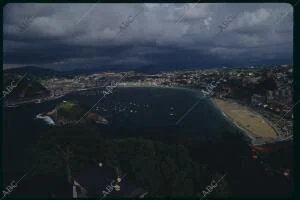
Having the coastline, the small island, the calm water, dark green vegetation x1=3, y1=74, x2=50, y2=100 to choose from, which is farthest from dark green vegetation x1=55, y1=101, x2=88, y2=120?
the coastline

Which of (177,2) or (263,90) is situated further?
(263,90)

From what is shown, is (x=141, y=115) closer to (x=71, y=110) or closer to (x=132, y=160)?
(x=132, y=160)

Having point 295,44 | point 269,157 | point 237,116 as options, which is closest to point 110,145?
point 237,116

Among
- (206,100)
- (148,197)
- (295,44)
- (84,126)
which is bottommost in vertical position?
(148,197)

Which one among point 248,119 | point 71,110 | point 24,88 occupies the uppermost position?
point 24,88

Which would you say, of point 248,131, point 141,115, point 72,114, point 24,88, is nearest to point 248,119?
point 248,131

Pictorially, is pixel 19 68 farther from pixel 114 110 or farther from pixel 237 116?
pixel 237 116
